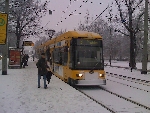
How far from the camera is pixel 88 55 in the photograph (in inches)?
581

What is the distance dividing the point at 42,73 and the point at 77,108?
17.3 feet

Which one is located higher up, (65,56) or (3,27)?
(3,27)

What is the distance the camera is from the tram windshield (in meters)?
14.7

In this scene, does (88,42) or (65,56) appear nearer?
(88,42)

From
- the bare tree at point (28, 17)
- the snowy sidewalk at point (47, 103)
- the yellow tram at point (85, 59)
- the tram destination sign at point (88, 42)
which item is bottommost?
the snowy sidewalk at point (47, 103)

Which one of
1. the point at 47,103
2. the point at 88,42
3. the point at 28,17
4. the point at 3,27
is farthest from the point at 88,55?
the point at 28,17

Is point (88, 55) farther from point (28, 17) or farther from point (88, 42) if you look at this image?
point (28, 17)

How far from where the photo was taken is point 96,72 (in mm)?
14609

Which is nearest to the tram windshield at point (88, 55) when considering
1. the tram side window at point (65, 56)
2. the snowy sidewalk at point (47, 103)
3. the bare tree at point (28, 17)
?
the tram side window at point (65, 56)

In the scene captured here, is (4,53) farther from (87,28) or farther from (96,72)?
(87,28)

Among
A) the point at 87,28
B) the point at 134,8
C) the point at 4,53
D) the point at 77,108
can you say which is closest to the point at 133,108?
the point at 77,108

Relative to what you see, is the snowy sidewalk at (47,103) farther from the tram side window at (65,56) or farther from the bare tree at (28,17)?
the bare tree at (28,17)

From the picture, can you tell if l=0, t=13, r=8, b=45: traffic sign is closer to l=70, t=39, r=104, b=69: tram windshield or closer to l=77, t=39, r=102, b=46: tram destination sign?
l=70, t=39, r=104, b=69: tram windshield

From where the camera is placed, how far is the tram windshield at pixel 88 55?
577 inches
